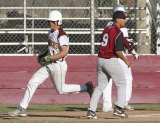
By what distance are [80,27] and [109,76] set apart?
6.95 m

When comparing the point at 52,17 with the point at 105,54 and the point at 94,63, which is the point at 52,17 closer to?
the point at 105,54

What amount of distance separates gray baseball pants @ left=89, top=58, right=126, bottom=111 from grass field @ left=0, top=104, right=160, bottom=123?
0.35 metres

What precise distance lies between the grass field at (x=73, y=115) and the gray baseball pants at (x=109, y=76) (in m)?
0.35

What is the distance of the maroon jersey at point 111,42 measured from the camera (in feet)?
38.5

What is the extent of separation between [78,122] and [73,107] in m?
4.17

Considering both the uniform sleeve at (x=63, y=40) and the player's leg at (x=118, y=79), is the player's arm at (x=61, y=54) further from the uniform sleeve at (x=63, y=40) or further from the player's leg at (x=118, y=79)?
Result: the player's leg at (x=118, y=79)

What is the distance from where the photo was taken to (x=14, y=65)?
16.9 metres

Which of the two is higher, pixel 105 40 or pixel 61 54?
pixel 105 40

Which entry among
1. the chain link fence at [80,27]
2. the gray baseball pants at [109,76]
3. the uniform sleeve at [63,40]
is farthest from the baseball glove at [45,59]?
the chain link fence at [80,27]

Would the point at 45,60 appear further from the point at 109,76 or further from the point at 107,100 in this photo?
the point at 107,100

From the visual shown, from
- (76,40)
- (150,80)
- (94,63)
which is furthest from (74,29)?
(150,80)

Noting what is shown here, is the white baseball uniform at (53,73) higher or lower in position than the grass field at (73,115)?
higher

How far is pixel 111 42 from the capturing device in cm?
1178

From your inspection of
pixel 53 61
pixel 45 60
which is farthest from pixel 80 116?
pixel 45 60
